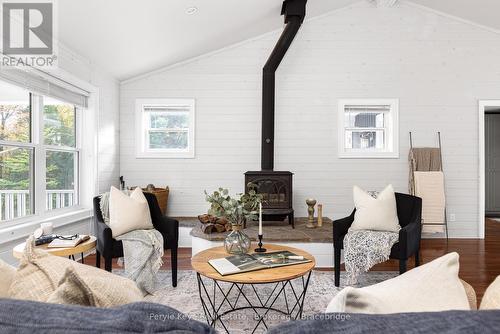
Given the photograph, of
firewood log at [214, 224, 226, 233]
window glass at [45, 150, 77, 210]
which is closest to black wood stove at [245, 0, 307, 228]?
firewood log at [214, 224, 226, 233]

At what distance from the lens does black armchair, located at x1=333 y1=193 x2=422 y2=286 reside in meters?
2.62

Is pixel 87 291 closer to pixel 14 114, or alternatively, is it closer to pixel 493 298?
pixel 493 298

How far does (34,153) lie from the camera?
314 centimetres

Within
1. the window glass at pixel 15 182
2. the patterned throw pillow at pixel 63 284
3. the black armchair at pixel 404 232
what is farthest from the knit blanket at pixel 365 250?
the window glass at pixel 15 182

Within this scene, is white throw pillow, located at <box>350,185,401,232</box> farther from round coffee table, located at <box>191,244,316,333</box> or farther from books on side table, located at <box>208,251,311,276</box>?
books on side table, located at <box>208,251,311,276</box>

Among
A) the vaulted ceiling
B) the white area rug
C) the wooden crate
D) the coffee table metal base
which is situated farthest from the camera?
the wooden crate

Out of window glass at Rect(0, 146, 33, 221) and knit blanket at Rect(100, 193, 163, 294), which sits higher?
window glass at Rect(0, 146, 33, 221)

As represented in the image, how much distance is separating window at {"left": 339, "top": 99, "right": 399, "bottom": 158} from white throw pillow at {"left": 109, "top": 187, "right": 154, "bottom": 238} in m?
3.13

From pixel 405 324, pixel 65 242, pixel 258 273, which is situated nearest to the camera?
pixel 405 324

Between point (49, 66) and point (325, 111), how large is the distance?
3.65m

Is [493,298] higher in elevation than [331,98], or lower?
lower

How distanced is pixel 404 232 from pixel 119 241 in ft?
8.09

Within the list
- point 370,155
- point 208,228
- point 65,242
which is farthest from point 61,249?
point 370,155

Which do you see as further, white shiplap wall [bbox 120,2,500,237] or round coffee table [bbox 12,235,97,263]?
white shiplap wall [bbox 120,2,500,237]
